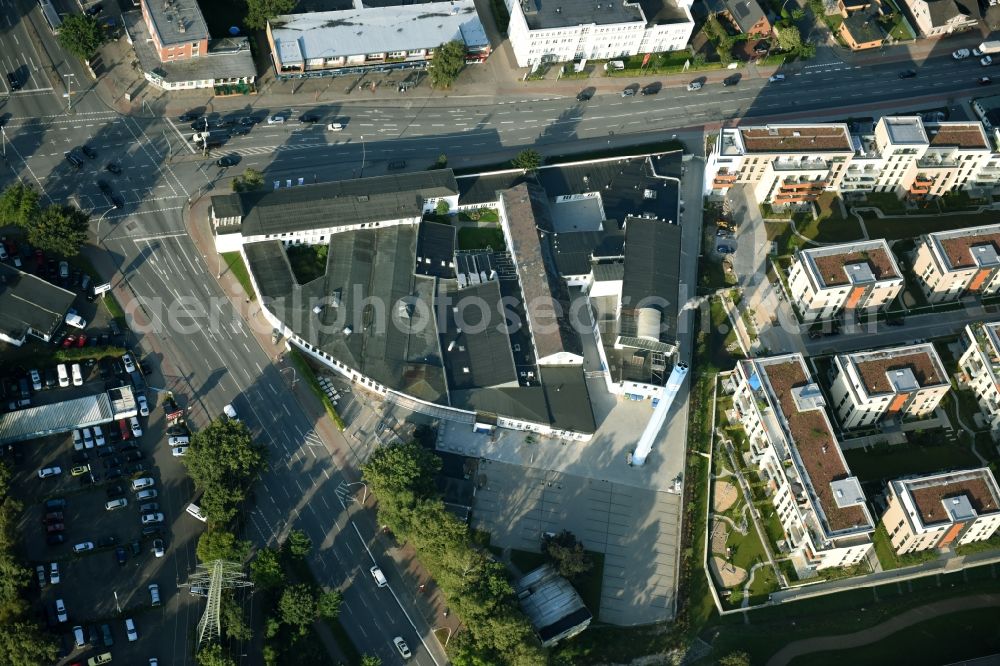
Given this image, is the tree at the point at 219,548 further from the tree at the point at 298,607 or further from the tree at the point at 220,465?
the tree at the point at 298,607

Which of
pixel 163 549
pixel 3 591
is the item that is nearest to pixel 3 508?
pixel 3 591

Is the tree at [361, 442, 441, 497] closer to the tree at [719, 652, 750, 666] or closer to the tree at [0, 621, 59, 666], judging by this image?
the tree at [0, 621, 59, 666]

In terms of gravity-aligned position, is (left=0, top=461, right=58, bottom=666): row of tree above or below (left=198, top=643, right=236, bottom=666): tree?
above

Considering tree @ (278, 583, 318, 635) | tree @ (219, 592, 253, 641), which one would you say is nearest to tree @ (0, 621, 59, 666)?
tree @ (219, 592, 253, 641)

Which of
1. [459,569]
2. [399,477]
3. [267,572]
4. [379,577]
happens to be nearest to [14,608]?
[267,572]

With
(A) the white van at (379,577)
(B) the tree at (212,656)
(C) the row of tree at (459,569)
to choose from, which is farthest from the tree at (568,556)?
(B) the tree at (212,656)

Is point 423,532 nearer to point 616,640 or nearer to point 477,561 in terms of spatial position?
point 477,561
